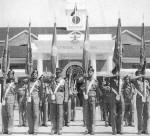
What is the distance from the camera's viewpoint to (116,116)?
11.3 m

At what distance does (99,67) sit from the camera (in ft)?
109

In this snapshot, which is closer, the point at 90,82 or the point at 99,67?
the point at 90,82

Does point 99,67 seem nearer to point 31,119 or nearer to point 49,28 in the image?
point 49,28

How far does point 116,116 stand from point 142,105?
2.60 feet

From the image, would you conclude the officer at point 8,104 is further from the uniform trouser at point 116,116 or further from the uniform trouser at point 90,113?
the uniform trouser at point 116,116

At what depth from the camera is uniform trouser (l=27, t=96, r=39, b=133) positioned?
37.1ft

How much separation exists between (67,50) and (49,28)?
9644 mm

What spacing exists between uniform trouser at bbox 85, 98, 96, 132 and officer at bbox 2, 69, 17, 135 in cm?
211

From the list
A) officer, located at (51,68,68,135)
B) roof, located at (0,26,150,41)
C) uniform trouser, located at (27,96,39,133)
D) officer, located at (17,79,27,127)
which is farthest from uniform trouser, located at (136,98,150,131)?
roof, located at (0,26,150,41)

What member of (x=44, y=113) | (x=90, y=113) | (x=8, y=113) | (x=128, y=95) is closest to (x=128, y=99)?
(x=128, y=95)

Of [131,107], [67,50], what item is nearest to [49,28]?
[67,50]

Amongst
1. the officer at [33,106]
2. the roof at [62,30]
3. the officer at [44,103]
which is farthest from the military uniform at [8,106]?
the roof at [62,30]

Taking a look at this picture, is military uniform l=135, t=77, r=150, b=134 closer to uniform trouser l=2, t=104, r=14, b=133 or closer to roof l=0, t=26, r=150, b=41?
uniform trouser l=2, t=104, r=14, b=133


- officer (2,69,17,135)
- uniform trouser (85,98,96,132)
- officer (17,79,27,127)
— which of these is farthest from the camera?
officer (17,79,27,127)
